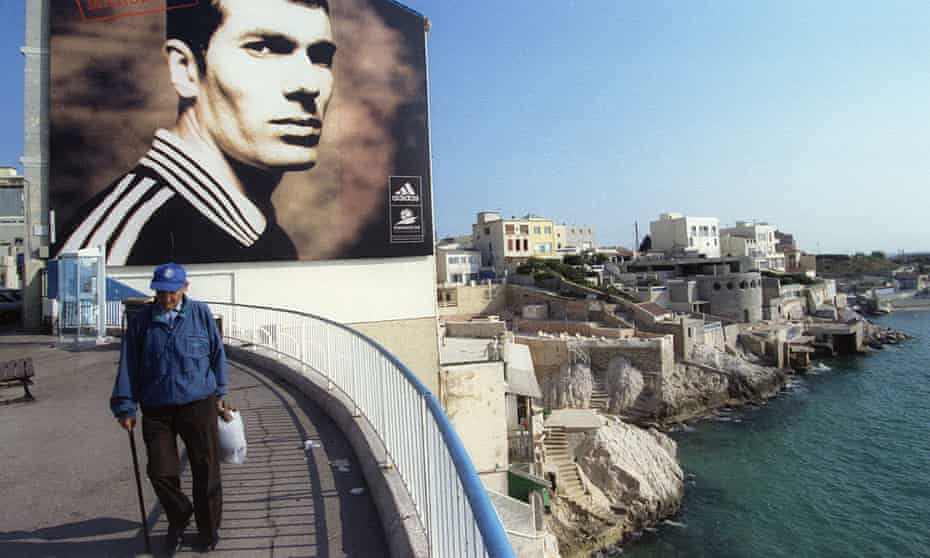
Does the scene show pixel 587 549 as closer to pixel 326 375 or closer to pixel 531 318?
pixel 326 375

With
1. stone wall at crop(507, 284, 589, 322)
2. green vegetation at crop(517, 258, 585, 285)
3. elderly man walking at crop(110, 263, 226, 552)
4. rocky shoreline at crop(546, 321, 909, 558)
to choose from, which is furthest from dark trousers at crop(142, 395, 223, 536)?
green vegetation at crop(517, 258, 585, 285)

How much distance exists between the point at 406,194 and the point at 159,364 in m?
16.1

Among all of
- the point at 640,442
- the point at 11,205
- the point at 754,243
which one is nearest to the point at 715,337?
the point at 640,442

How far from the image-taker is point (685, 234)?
63.9 m

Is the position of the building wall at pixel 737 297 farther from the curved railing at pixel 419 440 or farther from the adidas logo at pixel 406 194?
the curved railing at pixel 419 440

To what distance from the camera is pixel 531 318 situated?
129 feet

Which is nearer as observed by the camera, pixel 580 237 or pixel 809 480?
pixel 809 480

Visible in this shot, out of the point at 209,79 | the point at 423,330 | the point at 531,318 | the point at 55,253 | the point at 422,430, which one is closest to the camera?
the point at 422,430

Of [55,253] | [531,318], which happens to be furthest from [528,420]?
[531,318]

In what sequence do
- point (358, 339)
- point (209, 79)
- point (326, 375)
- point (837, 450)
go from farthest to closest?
point (837, 450) < point (209, 79) < point (326, 375) < point (358, 339)

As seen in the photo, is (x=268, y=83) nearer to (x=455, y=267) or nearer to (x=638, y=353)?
(x=638, y=353)

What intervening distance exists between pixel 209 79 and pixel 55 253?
6817 mm

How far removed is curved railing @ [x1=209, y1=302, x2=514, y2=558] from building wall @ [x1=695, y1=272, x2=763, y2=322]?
42.2 meters

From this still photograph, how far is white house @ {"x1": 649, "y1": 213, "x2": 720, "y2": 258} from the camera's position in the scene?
2518 inches
